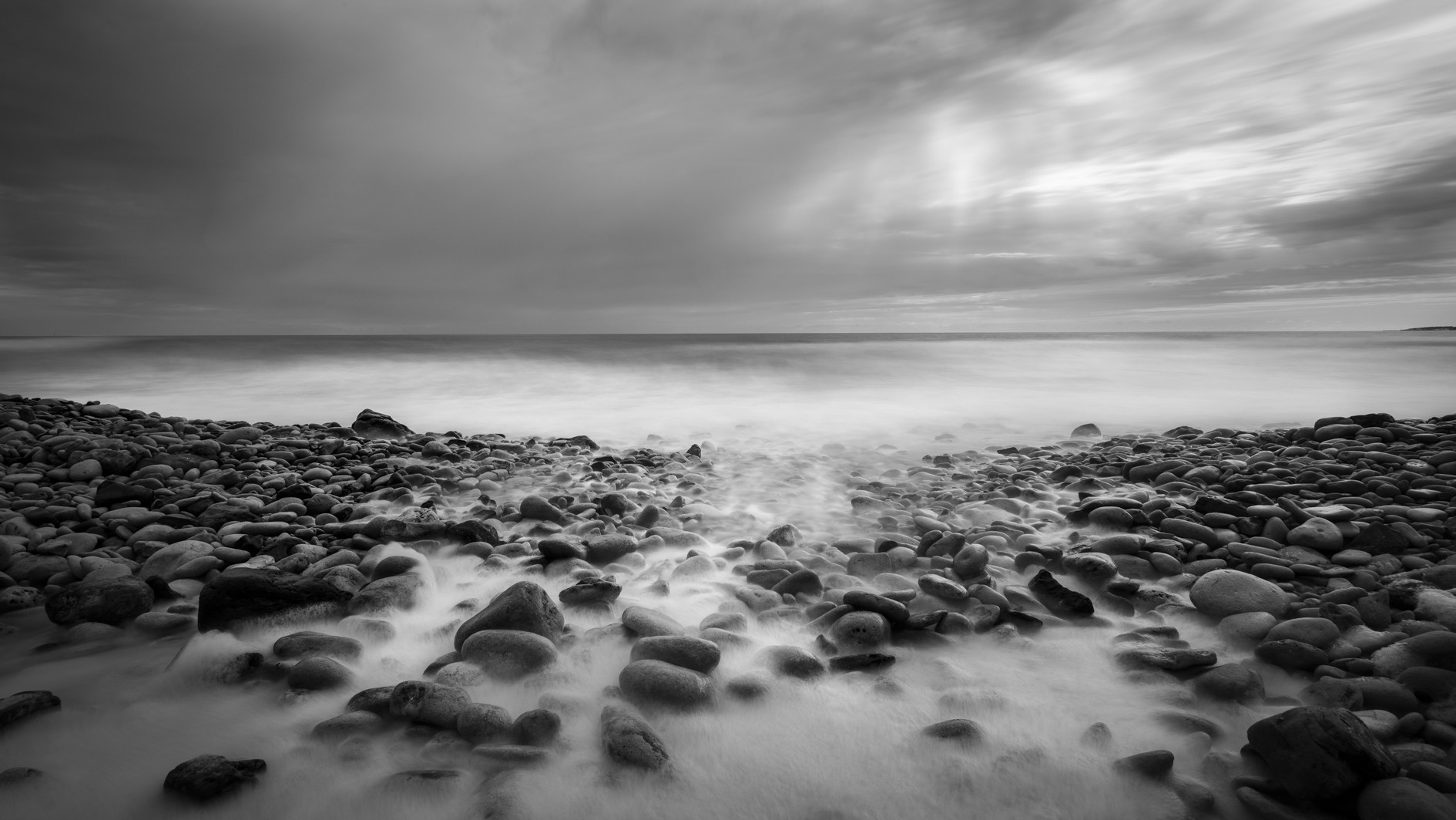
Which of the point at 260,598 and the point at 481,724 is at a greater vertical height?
the point at 260,598

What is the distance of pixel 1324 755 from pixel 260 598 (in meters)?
3.18

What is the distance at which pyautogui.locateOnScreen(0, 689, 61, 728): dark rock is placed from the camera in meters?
1.79

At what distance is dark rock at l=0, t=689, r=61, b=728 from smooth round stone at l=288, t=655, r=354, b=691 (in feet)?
2.00

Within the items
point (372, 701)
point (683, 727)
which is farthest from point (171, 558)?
point (683, 727)

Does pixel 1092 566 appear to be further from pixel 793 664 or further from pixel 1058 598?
pixel 793 664

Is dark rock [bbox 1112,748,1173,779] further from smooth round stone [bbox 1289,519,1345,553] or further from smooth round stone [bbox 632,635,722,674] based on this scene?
smooth round stone [bbox 1289,519,1345,553]

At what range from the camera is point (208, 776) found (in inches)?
61.5

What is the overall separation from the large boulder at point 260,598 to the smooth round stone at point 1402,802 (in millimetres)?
3062

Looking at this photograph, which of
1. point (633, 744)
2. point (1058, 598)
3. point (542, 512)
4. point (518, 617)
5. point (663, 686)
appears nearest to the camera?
point (633, 744)

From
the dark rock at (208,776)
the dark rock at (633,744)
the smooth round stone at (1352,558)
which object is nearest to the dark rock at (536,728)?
the dark rock at (633,744)

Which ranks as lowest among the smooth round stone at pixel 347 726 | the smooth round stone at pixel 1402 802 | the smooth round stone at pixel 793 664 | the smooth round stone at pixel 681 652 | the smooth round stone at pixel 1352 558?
the smooth round stone at pixel 793 664

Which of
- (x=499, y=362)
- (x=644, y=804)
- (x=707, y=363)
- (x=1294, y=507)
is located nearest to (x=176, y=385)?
(x=499, y=362)

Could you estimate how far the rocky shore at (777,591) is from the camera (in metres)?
1.68

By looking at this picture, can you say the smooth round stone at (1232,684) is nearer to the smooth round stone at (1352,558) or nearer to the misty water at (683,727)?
the misty water at (683,727)
